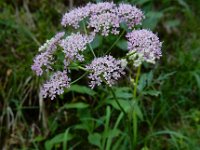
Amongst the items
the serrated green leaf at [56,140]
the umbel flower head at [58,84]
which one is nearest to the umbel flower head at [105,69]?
the umbel flower head at [58,84]

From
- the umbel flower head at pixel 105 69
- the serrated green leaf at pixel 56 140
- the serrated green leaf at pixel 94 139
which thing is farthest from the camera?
the serrated green leaf at pixel 56 140

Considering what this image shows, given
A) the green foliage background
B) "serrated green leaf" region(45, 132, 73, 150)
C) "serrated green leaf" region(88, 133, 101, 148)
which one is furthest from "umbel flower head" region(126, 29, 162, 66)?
"serrated green leaf" region(45, 132, 73, 150)

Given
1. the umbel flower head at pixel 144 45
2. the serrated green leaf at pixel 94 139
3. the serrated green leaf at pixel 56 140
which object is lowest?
the serrated green leaf at pixel 94 139

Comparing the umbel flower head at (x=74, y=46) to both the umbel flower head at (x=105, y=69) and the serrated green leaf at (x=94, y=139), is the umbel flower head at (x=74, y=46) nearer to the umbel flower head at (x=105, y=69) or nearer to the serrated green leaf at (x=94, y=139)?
the umbel flower head at (x=105, y=69)

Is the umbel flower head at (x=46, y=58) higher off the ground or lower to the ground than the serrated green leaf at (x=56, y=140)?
higher

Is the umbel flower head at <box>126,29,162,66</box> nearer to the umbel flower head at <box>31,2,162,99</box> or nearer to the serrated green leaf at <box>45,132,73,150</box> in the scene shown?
the umbel flower head at <box>31,2,162,99</box>

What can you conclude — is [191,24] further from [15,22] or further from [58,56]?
[58,56]

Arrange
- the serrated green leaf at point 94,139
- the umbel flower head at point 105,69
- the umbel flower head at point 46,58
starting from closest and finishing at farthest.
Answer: the umbel flower head at point 105,69 < the umbel flower head at point 46,58 < the serrated green leaf at point 94,139
